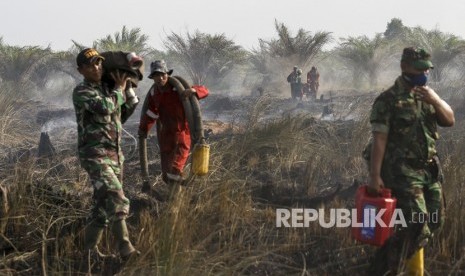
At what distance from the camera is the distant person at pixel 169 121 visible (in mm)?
4430


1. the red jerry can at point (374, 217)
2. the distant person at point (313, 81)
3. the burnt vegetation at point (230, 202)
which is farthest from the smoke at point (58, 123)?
the red jerry can at point (374, 217)

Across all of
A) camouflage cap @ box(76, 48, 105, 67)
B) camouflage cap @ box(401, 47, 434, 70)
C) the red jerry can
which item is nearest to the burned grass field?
the red jerry can

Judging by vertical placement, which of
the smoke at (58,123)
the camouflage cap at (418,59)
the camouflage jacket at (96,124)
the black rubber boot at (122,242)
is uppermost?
the smoke at (58,123)

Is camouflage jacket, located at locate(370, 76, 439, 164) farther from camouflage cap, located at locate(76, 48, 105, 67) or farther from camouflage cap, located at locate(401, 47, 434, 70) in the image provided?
camouflage cap, located at locate(76, 48, 105, 67)

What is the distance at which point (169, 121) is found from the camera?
177 inches

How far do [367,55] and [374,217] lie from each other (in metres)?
18.8

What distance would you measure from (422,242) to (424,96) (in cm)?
80

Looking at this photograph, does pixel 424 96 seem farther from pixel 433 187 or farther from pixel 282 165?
pixel 282 165

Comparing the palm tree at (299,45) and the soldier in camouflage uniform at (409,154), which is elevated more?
the palm tree at (299,45)

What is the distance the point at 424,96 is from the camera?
2.96 meters

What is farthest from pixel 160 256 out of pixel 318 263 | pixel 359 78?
pixel 359 78

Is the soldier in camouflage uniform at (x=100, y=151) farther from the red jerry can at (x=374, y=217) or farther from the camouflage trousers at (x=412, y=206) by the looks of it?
the camouflage trousers at (x=412, y=206)

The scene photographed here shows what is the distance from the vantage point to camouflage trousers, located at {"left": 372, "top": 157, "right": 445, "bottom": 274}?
2.99 meters

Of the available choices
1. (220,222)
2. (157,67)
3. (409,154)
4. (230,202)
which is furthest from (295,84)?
(409,154)
